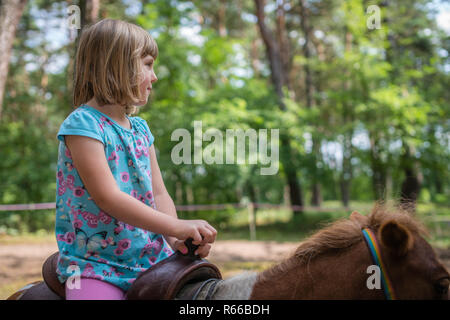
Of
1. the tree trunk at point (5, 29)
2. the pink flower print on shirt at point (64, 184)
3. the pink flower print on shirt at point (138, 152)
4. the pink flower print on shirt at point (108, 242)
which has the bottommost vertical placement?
the pink flower print on shirt at point (108, 242)

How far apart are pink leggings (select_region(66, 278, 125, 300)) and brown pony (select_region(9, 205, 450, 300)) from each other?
0.23 meters

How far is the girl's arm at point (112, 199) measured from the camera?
1.27 metres

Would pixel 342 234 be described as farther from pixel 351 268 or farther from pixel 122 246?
pixel 122 246

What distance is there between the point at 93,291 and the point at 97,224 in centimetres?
22

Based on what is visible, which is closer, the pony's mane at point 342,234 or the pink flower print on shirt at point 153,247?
the pony's mane at point 342,234

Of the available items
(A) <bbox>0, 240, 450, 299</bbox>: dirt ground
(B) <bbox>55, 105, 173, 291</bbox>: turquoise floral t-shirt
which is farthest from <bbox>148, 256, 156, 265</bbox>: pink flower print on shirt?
(A) <bbox>0, 240, 450, 299</bbox>: dirt ground

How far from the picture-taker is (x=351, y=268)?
126cm

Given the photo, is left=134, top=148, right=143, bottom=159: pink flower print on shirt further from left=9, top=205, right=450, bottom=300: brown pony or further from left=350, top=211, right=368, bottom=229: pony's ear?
left=350, top=211, right=368, bottom=229: pony's ear

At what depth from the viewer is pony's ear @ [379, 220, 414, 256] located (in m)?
1.16

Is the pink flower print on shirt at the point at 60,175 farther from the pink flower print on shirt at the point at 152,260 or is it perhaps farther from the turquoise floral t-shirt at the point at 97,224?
the pink flower print on shirt at the point at 152,260

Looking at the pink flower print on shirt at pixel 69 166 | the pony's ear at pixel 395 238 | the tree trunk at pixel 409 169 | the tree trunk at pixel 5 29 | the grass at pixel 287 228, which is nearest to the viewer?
the pony's ear at pixel 395 238

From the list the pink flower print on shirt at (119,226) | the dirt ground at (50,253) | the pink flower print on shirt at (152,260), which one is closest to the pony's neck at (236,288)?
the pink flower print on shirt at (152,260)

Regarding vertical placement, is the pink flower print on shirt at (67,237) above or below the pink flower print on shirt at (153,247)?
above

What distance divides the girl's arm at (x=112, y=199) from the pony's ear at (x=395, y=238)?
1.81 ft
